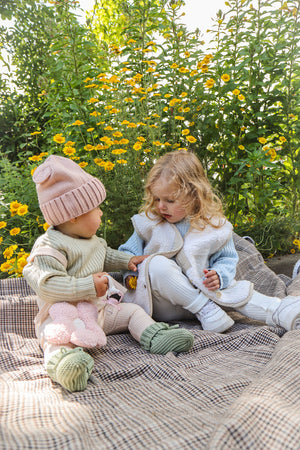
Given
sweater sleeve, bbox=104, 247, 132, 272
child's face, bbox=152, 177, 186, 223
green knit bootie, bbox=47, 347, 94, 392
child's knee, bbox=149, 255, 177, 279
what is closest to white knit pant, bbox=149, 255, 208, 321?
child's knee, bbox=149, 255, 177, 279

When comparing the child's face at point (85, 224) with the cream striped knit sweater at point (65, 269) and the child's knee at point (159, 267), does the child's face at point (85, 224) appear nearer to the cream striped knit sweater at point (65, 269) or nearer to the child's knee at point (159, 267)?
the cream striped knit sweater at point (65, 269)

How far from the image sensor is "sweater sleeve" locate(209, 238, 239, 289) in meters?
1.96

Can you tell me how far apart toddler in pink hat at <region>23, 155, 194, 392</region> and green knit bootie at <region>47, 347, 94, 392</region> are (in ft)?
0.04

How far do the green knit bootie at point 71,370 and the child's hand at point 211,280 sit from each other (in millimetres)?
733

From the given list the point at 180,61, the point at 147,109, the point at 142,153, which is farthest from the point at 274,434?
the point at 180,61

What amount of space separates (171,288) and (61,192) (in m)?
0.65

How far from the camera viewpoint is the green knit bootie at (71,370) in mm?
1288

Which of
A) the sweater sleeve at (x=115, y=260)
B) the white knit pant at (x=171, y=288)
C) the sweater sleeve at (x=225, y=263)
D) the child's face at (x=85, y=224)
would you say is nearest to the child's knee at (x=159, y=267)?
the white knit pant at (x=171, y=288)

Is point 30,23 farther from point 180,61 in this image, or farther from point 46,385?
point 46,385

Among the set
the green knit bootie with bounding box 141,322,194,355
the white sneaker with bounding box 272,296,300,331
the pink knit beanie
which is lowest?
the white sneaker with bounding box 272,296,300,331

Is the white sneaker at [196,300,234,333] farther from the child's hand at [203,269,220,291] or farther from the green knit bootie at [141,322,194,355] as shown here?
the green knit bootie at [141,322,194,355]

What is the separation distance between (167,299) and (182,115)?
5.18 feet

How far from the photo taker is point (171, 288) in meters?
1.88

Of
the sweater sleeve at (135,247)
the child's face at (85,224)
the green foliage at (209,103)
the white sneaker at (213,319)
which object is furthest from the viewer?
the green foliage at (209,103)
